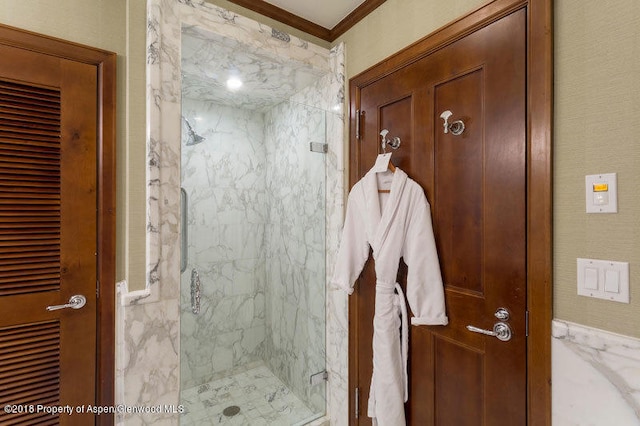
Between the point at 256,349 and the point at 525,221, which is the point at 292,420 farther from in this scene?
the point at 525,221

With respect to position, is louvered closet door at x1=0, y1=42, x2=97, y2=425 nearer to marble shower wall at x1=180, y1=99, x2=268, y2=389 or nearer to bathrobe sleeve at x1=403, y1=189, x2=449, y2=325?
marble shower wall at x1=180, y1=99, x2=268, y2=389

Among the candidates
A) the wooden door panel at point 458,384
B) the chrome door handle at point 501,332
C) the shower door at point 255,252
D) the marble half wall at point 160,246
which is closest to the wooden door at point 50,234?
the marble half wall at point 160,246

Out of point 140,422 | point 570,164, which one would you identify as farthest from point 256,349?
point 570,164

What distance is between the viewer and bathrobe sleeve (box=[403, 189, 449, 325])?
125 cm

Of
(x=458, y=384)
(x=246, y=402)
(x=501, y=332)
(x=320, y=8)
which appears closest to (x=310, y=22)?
(x=320, y=8)

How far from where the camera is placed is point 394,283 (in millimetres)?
1396

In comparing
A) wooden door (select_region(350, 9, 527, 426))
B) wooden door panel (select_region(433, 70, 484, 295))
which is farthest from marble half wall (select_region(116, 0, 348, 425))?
wooden door panel (select_region(433, 70, 484, 295))

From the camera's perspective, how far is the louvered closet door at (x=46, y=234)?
3.79 feet

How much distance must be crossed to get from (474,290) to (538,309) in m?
0.22

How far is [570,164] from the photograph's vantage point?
0.92m

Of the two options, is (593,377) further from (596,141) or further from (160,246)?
(160,246)

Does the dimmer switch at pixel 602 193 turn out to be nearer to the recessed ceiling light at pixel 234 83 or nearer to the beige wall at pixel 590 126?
the beige wall at pixel 590 126

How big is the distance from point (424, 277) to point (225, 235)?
1.71 meters

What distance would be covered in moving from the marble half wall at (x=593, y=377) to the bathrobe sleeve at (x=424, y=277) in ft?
1.30
